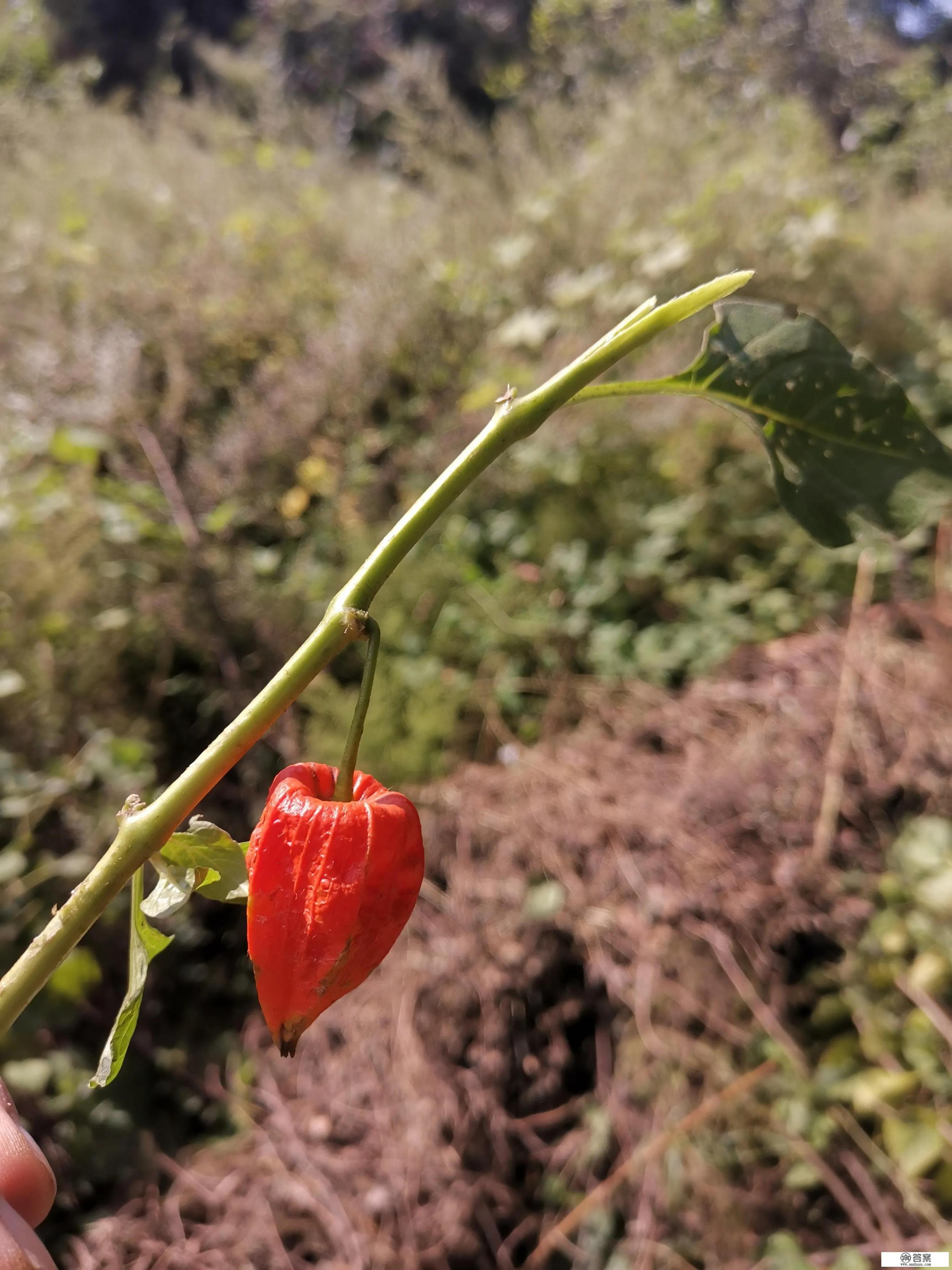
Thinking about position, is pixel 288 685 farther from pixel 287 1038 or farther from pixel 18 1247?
pixel 18 1247

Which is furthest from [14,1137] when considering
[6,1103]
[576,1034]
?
[576,1034]

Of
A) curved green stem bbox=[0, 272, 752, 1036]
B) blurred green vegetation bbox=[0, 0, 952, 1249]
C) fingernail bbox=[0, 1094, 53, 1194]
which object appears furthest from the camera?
blurred green vegetation bbox=[0, 0, 952, 1249]

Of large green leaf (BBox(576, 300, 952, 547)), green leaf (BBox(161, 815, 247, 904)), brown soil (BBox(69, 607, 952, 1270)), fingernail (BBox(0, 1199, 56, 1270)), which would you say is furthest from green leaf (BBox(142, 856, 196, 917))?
brown soil (BBox(69, 607, 952, 1270))

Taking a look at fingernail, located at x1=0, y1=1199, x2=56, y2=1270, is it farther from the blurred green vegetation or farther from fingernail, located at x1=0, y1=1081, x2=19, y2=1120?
the blurred green vegetation

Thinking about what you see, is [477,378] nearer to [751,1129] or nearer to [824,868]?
[824,868]

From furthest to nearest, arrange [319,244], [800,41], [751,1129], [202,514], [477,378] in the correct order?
[800,41] < [319,244] < [477,378] < [202,514] < [751,1129]

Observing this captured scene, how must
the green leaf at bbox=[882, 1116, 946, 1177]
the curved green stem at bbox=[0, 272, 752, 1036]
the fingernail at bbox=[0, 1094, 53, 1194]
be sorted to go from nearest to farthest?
the curved green stem at bbox=[0, 272, 752, 1036] → the fingernail at bbox=[0, 1094, 53, 1194] → the green leaf at bbox=[882, 1116, 946, 1177]

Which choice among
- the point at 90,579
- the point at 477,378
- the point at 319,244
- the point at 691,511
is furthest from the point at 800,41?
the point at 90,579

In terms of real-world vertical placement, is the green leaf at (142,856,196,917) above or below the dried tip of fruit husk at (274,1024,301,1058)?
above
